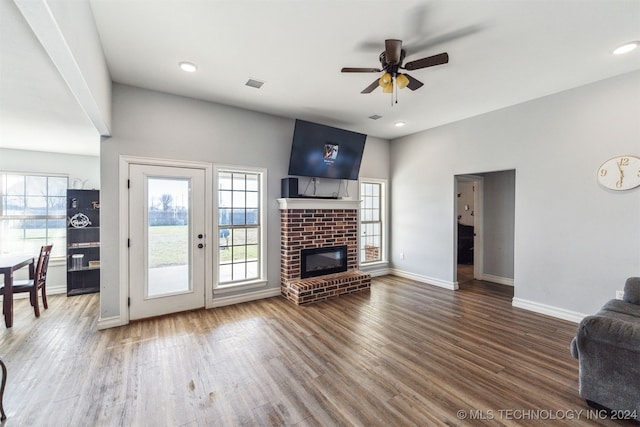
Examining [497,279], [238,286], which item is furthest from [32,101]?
[497,279]

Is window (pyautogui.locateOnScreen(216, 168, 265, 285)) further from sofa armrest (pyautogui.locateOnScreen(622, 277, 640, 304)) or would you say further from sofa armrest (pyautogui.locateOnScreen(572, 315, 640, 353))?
sofa armrest (pyautogui.locateOnScreen(622, 277, 640, 304))

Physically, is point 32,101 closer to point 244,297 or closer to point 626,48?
point 244,297

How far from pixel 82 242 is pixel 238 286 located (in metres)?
3.23

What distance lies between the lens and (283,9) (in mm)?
2117

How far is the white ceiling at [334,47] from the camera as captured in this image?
211 cm

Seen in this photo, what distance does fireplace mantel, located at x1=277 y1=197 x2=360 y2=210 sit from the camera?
4461 millimetres

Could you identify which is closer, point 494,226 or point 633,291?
point 633,291

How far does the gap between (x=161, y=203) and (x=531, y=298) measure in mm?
5302

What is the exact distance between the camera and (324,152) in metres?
4.72

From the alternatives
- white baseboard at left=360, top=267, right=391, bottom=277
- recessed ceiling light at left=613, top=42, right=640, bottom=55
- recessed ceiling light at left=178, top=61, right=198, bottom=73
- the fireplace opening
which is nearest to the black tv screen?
the fireplace opening

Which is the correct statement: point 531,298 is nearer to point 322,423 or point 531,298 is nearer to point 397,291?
point 397,291

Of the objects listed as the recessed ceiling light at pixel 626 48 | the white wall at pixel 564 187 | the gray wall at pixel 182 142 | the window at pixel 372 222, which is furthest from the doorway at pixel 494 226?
the gray wall at pixel 182 142

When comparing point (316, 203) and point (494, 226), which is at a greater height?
point (316, 203)

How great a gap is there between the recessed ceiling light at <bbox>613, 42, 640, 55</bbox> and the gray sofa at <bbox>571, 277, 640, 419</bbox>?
2.53 meters
